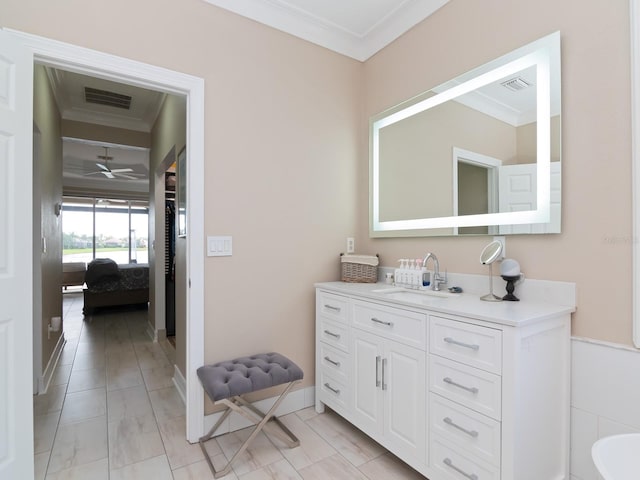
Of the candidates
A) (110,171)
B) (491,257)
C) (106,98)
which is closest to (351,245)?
(491,257)

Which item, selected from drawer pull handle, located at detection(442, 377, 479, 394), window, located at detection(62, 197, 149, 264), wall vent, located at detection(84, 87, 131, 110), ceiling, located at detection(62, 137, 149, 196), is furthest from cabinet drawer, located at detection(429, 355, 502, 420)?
window, located at detection(62, 197, 149, 264)

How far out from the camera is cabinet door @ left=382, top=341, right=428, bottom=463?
5.28 ft

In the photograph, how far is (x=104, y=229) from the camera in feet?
30.6

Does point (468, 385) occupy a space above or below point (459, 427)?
above

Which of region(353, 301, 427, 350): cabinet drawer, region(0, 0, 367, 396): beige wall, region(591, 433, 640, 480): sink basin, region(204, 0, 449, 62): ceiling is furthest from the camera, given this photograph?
region(204, 0, 449, 62): ceiling

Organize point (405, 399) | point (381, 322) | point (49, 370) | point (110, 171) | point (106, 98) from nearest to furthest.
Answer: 1. point (405, 399)
2. point (381, 322)
3. point (49, 370)
4. point (106, 98)
5. point (110, 171)

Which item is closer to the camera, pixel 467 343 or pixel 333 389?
pixel 467 343

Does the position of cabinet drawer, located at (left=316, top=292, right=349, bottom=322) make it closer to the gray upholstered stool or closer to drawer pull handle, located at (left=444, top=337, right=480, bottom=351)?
the gray upholstered stool

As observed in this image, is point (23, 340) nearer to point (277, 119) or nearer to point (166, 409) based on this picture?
point (166, 409)

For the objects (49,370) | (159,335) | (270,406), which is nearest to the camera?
(270,406)

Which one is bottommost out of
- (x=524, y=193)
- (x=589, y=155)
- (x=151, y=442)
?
(x=151, y=442)

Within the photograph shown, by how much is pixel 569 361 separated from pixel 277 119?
7.26 ft

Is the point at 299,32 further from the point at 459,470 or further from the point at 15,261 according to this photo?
the point at 459,470

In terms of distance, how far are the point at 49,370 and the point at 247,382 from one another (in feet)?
7.96
